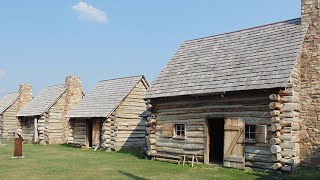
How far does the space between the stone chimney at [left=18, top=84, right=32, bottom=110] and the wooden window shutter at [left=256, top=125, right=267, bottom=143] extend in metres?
32.7

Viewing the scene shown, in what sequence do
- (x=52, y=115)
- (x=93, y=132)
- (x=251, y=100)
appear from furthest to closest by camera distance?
(x=52, y=115)
(x=93, y=132)
(x=251, y=100)

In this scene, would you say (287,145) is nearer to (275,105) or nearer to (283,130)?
(283,130)

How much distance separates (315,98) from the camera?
1559 centimetres

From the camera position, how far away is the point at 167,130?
62.3 ft

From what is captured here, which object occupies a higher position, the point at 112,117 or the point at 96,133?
the point at 112,117

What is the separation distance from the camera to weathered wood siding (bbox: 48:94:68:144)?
33.2 metres

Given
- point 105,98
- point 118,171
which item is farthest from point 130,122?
point 118,171

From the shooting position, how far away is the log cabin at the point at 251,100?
14.7 m

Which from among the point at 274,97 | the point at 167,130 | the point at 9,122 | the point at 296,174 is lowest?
the point at 296,174

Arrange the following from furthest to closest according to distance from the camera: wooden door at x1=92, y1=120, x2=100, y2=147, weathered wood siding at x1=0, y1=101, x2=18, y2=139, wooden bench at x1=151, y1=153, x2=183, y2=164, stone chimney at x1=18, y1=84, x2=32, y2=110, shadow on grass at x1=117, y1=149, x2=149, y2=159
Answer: stone chimney at x1=18, y1=84, x2=32, y2=110 → weathered wood siding at x1=0, y1=101, x2=18, y2=139 → wooden door at x1=92, y1=120, x2=100, y2=147 → shadow on grass at x1=117, y1=149, x2=149, y2=159 → wooden bench at x1=151, y1=153, x2=183, y2=164

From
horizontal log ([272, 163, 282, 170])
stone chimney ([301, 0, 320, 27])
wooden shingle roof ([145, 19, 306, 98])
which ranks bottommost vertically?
horizontal log ([272, 163, 282, 170])

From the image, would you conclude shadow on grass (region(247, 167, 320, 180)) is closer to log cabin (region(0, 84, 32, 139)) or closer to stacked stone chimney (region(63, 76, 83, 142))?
stacked stone chimney (region(63, 76, 83, 142))

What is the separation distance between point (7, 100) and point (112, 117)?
78.3 ft

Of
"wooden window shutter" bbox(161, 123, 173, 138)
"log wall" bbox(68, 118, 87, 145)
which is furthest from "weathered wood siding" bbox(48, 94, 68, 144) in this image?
"wooden window shutter" bbox(161, 123, 173, 138)
